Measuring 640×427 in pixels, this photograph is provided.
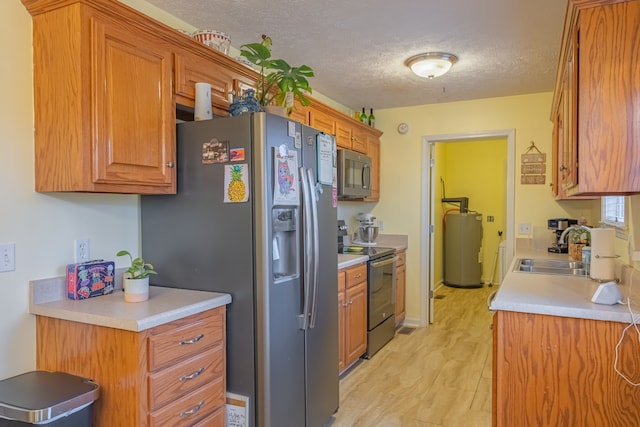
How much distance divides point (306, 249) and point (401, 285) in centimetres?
253

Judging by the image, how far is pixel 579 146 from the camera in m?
1.56

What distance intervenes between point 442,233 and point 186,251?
5312 millimetres

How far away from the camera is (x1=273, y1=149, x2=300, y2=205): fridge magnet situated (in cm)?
196

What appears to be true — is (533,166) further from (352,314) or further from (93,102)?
(93,102)

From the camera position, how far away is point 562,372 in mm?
1657

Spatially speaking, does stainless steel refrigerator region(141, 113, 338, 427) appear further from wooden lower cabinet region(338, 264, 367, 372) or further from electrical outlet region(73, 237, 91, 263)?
wooden lower cabinet region(338, 264, 367, 372)

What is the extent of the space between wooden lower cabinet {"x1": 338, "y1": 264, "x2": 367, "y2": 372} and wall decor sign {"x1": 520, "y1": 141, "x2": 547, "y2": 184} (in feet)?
6.34

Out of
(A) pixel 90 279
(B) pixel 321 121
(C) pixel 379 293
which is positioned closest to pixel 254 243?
(A) pixel 90 279

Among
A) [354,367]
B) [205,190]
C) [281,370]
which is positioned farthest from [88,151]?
[354,367]

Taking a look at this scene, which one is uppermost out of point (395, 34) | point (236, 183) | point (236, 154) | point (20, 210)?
point (395, 34)

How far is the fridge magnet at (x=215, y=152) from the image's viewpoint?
1.95 m

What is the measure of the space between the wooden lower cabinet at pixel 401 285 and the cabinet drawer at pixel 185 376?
2690 mm

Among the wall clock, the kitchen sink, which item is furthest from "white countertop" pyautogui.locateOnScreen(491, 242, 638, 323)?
the wall clock

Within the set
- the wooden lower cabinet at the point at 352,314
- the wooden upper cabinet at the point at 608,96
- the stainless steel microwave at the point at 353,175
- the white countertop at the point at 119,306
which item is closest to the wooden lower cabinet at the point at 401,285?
the stainless steel microwave at the point at 353,175
